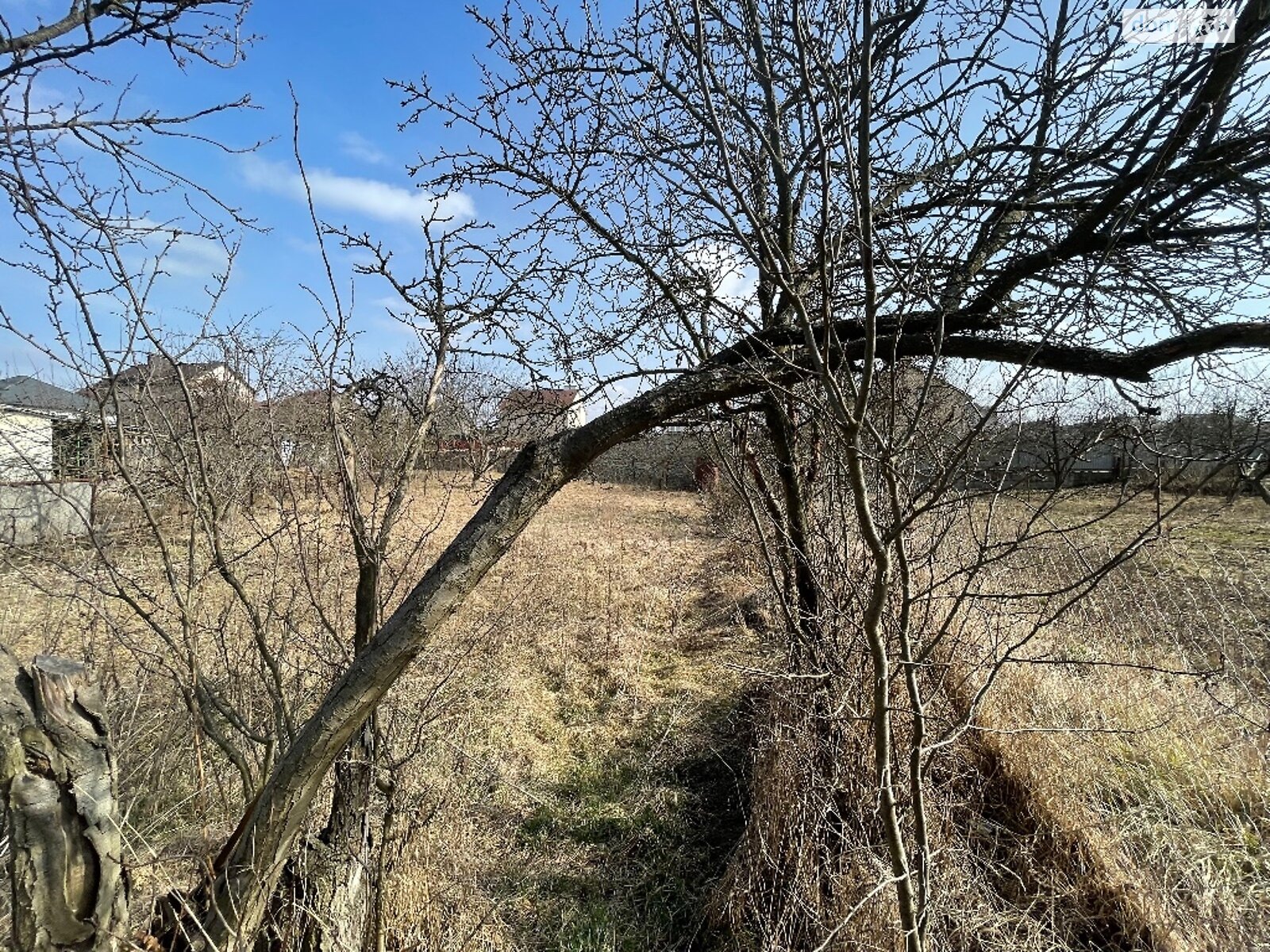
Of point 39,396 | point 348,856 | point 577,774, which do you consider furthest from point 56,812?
point 39,396

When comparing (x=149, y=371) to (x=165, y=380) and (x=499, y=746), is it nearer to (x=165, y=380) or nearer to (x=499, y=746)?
(x=165, y=380)

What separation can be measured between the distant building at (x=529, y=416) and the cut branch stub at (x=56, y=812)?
1679 mm

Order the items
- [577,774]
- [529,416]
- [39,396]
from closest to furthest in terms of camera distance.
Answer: [529,416] → [577,774] → [39,396]

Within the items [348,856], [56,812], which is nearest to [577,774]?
[348,856]

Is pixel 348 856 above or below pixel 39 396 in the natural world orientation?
below

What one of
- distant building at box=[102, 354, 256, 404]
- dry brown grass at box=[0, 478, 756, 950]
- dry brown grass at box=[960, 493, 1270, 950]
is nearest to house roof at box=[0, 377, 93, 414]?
distant building at box=[102, 354, 256, 404]

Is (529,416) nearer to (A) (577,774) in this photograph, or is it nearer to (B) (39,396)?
(A) (577,774)

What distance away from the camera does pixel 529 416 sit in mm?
2717

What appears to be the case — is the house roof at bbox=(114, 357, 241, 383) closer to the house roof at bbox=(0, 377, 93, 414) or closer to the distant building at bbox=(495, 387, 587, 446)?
the house roof at bbox=(0, 377, 93, 414)

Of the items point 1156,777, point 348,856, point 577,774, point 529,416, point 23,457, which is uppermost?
point 529,416

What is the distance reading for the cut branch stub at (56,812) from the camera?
132 cm

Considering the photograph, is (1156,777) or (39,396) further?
(39,396)

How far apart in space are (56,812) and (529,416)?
1.90 metres

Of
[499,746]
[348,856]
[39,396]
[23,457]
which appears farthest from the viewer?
[39,396]
